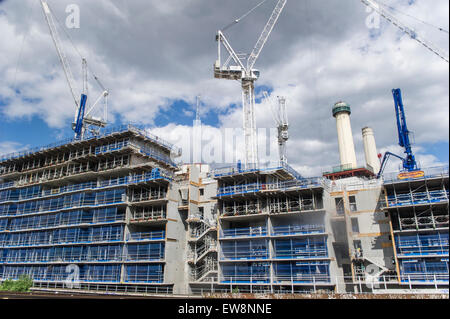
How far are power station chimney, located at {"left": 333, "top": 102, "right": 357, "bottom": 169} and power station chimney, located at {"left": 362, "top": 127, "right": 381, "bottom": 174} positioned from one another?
11.9 ft

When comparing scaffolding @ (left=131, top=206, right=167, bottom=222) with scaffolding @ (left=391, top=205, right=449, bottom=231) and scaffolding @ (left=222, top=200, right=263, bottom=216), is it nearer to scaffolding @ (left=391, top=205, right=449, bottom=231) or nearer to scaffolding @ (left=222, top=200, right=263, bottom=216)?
scaffolding @ (left=222, top=200, right=263, bottom=216)

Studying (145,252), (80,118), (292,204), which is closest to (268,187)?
(292,204)

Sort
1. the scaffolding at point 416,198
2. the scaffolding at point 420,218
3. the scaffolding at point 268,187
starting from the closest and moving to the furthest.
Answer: the scaffolding at point 416,198
the scaffolding at point 420,218
the scaffolding at point 268,187

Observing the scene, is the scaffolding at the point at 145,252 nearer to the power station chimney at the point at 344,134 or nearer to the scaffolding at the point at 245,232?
the scaffolding at the point at 245,232

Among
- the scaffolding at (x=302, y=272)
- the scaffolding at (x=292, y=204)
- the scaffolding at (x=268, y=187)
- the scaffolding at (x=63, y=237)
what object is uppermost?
the scaffolding at (x=268, y=187)

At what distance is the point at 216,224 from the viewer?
172 ft

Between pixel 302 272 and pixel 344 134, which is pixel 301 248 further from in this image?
pixel 344 134

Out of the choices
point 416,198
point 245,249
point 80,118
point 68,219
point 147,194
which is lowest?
point 245,249

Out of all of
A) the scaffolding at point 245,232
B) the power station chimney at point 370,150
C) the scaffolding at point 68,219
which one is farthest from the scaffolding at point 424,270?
the power station chimney at point 370,150

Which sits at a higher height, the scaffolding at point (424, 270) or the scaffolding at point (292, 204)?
the scaffolding at point (292, 204)

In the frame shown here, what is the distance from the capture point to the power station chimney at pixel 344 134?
85812mm

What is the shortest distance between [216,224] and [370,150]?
5376 centimetres

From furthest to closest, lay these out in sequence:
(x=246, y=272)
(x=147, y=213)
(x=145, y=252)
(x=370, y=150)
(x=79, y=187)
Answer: (x=370, y=150), (x=79, y=187), (x=147, y=213), (x=145, y=252), (x=246, y=272)

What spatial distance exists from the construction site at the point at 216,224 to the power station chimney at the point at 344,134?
3174cm
